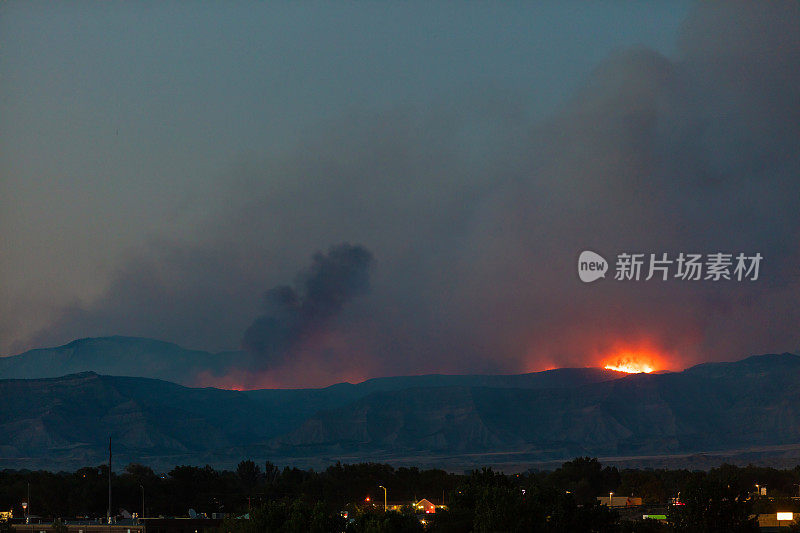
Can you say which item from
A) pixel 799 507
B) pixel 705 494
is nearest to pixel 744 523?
pixel 705 494

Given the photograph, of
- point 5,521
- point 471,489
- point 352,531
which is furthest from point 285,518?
point 5,521

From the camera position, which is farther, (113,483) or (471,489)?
(113,483)

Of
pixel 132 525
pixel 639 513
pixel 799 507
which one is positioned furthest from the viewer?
pixel 639 513

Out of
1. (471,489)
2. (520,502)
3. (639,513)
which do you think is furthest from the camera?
(639,513)

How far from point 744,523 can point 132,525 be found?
67.0 meters

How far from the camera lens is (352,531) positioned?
9150cm

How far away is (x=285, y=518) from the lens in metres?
99.1

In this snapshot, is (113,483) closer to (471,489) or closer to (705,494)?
(471,489)

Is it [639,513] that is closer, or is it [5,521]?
[5,521]

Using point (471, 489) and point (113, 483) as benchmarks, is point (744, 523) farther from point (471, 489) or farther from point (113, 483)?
point (113, 483)

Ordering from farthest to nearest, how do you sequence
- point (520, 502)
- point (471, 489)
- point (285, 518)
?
point (471, 489)
point (285, 518)
point (520, 502)

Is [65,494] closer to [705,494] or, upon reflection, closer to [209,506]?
[209,506]

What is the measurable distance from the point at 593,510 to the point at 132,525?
2279 inches

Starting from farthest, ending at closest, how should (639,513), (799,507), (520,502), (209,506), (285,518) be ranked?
(209,506)
(639,513)
(799,507)
(285,518)
(520,502)
